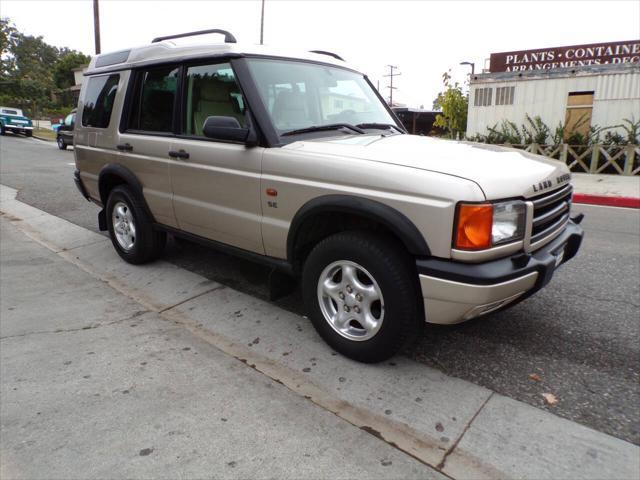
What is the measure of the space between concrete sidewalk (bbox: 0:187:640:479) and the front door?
0.70 metres

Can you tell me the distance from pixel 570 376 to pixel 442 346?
2.49ft

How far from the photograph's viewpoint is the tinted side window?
400 centimetres

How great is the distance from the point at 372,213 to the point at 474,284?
647mm

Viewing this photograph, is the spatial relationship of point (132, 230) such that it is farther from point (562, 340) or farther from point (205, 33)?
point (562, 340)

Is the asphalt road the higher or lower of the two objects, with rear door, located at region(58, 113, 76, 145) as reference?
lower

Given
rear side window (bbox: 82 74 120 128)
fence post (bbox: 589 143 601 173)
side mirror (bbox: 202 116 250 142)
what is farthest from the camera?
fence post (bbox: 589 143 601 173)

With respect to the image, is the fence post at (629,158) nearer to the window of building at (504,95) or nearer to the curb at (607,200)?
the curb at (607,200)

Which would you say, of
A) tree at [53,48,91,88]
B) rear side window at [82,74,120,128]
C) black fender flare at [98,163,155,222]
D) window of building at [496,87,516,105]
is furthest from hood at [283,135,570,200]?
tree at [53,48,91,88]

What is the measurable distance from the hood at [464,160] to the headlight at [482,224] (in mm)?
69

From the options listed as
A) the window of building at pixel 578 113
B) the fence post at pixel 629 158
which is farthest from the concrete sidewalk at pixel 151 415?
the window of building at pixel 578 113

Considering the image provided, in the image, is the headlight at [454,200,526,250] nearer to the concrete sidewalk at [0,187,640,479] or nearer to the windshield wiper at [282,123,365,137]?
the concrete sidewalk at [0,187,640,479]

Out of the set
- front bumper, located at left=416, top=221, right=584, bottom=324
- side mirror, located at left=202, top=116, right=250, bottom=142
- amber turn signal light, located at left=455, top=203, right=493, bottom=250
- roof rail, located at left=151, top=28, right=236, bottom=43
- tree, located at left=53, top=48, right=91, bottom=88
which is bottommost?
front bumper, located at left=416, top=221, right=584, bottom=324

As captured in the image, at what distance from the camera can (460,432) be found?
2311mm

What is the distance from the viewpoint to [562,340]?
10.7ft
